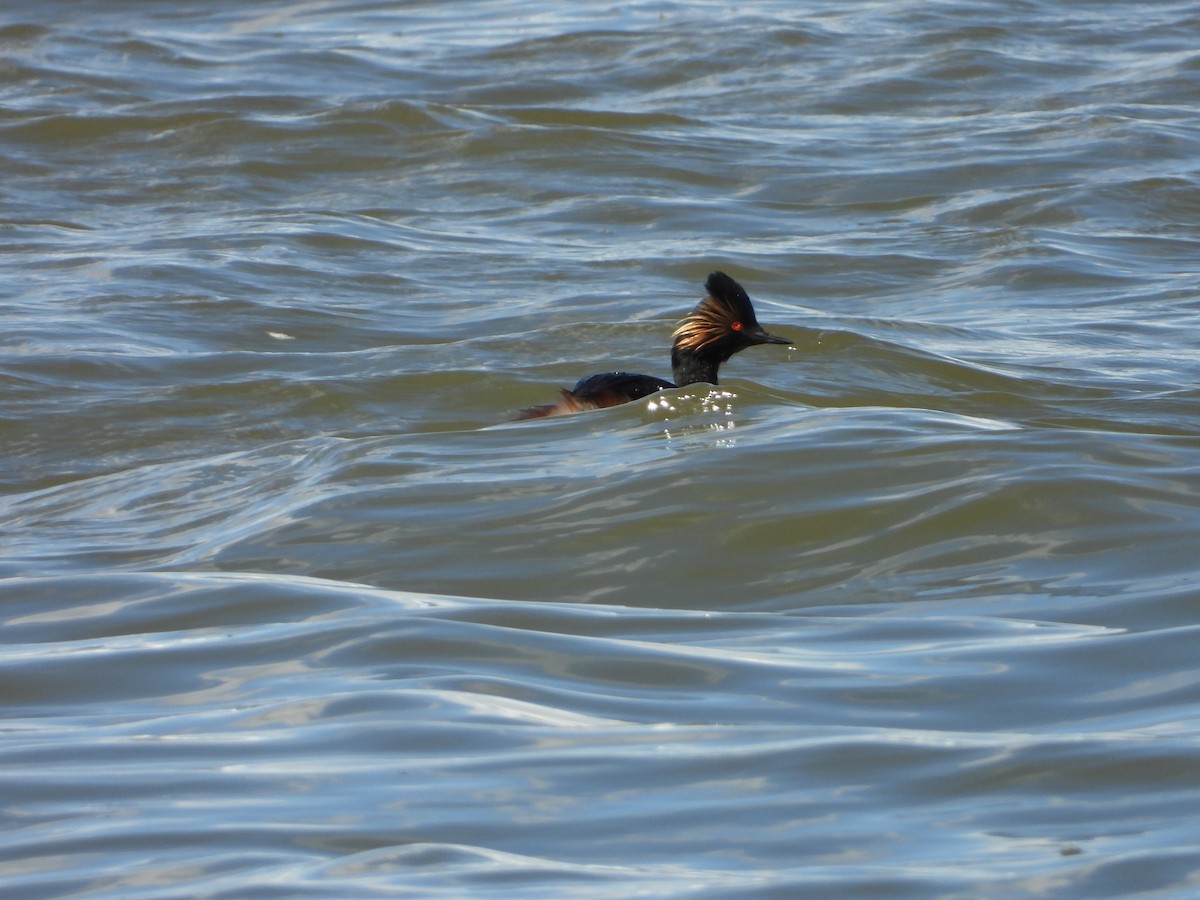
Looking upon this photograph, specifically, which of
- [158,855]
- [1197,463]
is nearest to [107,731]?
[158,855]

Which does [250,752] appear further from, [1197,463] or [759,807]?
[1197,463]

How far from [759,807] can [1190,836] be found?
828 mm

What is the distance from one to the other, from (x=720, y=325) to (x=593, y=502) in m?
2.99

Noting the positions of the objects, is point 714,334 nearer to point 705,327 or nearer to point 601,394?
point 705,327

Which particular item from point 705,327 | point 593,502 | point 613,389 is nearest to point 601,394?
point 613,389

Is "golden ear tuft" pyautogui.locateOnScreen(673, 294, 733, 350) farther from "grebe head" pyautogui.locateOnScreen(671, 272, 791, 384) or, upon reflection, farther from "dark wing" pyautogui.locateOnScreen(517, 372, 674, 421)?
"dark wing" pyautogui.locateOnScreen(517, 372, 674, 421)

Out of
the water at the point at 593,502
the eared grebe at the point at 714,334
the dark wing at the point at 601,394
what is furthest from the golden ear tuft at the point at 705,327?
the dark wing at the point at 601,394

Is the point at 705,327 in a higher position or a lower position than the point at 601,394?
higher

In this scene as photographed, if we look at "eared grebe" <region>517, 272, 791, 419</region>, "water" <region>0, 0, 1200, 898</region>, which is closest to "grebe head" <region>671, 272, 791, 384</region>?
"eared grebe" <region>517, 272, 791, 419</region>

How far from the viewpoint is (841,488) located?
22.1 feet

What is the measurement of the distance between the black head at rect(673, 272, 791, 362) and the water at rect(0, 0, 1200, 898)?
1.36ft

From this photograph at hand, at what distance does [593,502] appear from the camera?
672 centimetres

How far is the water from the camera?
3676 millimetres

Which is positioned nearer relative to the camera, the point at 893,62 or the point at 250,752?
the point at 250,752
